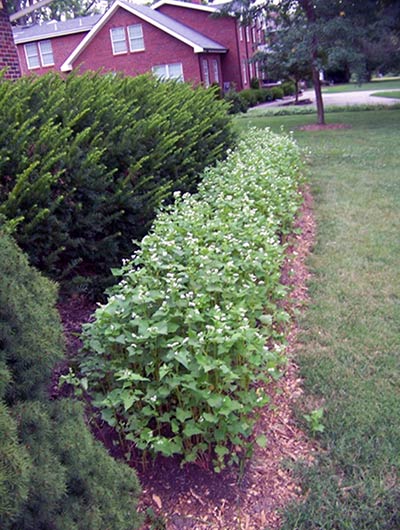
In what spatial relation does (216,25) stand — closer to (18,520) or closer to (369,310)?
(369,310)

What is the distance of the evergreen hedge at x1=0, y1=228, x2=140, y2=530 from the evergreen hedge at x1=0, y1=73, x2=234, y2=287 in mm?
1440

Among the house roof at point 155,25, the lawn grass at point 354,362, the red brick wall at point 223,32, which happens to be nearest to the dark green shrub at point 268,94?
the red brick wall at point 223,32

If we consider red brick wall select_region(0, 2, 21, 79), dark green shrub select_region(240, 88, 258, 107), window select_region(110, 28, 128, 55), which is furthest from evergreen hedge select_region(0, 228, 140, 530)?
dark green shrub select_region(240, 88, 258, 107)

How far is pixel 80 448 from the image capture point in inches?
71.6

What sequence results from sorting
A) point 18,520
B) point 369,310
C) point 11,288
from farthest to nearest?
point 369,310
point 11,288
point 18,520

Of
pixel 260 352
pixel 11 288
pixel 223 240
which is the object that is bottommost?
pixel 260 352

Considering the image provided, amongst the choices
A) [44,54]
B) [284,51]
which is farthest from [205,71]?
[284,51]

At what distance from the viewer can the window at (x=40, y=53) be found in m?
28.8

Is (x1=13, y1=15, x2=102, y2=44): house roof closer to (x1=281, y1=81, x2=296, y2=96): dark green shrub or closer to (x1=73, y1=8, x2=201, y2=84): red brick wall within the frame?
(x1=73, y1=8, x2=201, y2=84): red brick wall

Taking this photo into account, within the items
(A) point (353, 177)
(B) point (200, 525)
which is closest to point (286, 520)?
(B) point (200, 525)

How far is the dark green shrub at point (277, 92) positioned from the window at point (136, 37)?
31.2 ft

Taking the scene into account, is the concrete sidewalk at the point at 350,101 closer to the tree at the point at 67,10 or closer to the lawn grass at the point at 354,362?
the lawn grass at the point at 354,362

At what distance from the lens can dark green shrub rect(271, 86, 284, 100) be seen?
32.1 metres

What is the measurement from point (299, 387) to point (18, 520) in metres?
1.95
